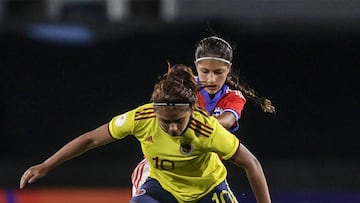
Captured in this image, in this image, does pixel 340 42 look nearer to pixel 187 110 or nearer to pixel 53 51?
pixel 53 51

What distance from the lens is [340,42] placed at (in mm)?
10844

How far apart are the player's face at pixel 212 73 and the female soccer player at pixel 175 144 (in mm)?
471

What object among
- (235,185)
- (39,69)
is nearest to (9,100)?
(39,69)

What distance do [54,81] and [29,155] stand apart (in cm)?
71

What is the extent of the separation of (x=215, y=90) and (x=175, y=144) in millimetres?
723

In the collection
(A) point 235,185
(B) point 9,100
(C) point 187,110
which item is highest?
(C) point 187,110

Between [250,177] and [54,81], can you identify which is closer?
[250,177]

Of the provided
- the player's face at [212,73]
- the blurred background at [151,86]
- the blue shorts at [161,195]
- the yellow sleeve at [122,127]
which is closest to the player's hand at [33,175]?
the yellow sleeve at [122,127]

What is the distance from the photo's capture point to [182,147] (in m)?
7.10

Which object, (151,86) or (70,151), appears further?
(151,86)

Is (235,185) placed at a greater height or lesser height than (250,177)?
lesser

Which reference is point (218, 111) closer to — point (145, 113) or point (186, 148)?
point (186, 148)

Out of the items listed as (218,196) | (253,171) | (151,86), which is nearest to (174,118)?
(253,171)

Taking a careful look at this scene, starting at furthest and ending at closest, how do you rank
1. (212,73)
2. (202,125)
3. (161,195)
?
(212,73) < (161,195) < (202,125)
